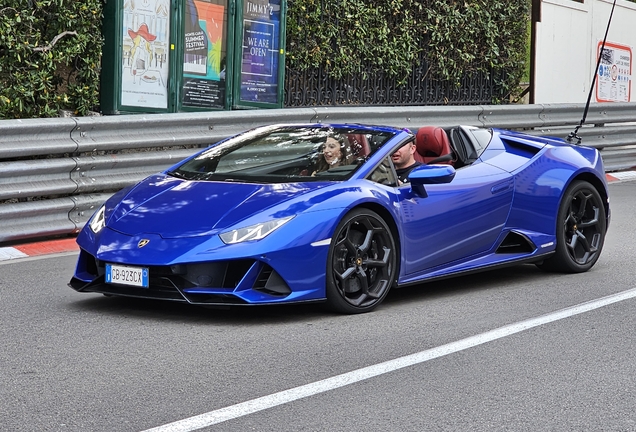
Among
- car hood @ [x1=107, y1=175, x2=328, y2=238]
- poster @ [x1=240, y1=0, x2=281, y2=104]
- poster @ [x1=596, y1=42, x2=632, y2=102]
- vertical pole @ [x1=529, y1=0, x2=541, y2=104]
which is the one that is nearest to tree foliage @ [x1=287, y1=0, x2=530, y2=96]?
vertical pole @ [x1=529, y1=0, x2=541, y2=104]

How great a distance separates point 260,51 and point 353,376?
911cm

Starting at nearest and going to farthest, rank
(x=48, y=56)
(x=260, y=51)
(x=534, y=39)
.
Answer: (x=48, y=56), (x=260, y=51), (x=534, y=39)

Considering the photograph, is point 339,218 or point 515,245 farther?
point 515,245

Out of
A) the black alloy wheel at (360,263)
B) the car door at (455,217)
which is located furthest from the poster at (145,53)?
the black alloy wheel at (360,263)

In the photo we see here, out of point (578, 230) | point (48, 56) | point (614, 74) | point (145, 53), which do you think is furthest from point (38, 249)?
point (614, 74)

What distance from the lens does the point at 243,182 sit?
682cm

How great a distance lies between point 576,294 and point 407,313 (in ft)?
4.75

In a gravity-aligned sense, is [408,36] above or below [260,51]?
above

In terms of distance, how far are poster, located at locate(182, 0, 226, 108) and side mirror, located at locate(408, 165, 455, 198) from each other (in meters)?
6.48

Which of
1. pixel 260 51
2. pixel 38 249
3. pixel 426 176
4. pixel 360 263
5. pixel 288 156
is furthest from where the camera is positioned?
pixel 260 51

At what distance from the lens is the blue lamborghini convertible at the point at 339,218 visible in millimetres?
6176

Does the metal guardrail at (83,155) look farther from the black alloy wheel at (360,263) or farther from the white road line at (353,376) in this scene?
the white road line at (353,376)

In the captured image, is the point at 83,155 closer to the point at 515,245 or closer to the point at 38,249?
the point at 38,249

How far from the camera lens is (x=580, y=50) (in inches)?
746
